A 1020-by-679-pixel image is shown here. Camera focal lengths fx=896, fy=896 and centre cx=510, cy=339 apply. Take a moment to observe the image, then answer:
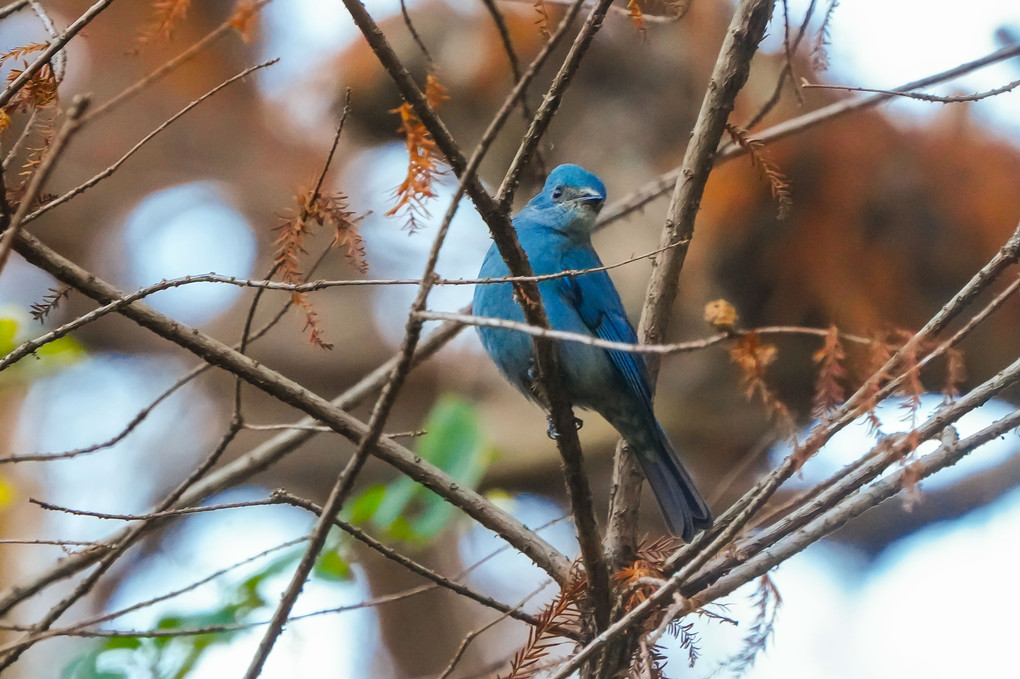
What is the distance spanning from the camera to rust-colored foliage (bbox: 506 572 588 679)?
2.44 m

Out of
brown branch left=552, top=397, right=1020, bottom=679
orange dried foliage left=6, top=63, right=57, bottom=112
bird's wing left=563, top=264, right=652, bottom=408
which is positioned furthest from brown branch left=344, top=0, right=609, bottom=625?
bird's wing left=563, top=264, right=652, bottom=408

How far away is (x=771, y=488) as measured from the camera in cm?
217

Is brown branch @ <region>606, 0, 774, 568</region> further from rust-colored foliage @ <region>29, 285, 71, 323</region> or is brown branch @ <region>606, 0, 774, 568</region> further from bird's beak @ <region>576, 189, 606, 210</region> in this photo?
rust-colored foliage @ <region>29, 285, 71, 323</region>

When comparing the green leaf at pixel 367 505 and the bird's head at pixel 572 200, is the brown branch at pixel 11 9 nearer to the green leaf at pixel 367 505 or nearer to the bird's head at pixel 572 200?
the green leaf at pixel 367 505

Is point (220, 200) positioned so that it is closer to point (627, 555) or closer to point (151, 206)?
point (151, 206)

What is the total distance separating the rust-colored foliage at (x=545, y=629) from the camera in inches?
96.0

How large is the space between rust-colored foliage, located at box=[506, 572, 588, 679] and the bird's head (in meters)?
1.96

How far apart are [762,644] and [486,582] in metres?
5.24

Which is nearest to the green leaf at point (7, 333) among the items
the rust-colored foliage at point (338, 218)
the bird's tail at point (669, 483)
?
the rust-colored foliage at point (338, 218)

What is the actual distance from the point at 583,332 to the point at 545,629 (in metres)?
1.80

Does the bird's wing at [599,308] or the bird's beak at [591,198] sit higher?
the bird's beak at [591,198]

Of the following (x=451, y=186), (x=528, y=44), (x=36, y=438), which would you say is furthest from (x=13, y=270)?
(x=451, y=186)

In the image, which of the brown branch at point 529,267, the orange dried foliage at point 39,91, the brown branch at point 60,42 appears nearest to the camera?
the brown branch at point 60,42

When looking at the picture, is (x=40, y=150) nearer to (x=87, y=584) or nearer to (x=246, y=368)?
(x=246, y=368)
